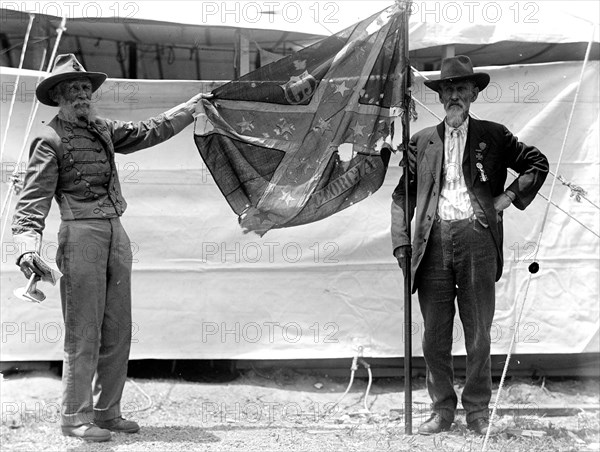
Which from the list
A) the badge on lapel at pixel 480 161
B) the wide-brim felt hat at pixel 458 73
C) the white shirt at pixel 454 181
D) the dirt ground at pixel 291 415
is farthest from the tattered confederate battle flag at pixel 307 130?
the dirt ground at pixel 291 415

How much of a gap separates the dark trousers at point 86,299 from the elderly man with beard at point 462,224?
5.37ft

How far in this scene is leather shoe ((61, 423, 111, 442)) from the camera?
4.54 m

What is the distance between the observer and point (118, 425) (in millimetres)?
4789

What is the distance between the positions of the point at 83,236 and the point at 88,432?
3.52ft

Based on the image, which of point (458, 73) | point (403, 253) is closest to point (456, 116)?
point (458, 73)

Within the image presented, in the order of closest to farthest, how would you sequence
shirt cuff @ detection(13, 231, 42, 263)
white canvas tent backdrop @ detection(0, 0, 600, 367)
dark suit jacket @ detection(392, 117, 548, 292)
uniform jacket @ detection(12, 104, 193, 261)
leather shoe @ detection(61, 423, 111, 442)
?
shirt cuff @ detection(13, 231, 42, 263), uniform jacket @ detection(12, 104, 193, 261), leather shoe @ detection(61, 423, 111, 442), dark suit jacket @ detection(392, 117, 548, 292), white canvas tent backdrop @ detection(0, 0, 600, 367)

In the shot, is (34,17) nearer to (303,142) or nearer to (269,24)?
(269,24)

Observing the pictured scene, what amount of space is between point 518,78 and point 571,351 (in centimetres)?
195

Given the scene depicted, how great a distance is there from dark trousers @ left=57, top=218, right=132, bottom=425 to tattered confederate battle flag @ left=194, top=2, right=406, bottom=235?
0.80m

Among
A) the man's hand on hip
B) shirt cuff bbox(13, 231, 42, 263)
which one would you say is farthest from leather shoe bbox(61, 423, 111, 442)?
the man's hand on hip

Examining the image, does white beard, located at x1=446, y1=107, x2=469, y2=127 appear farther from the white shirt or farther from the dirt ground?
the dirt ground

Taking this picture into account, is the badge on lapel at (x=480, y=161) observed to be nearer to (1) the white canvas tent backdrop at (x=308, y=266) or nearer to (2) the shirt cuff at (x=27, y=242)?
(1) the white canvas tent backdrop at (x=308, y=266)

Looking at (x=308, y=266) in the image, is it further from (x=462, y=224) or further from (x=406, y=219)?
(x=462, y=224)

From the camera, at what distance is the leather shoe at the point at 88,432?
14.9 feet
